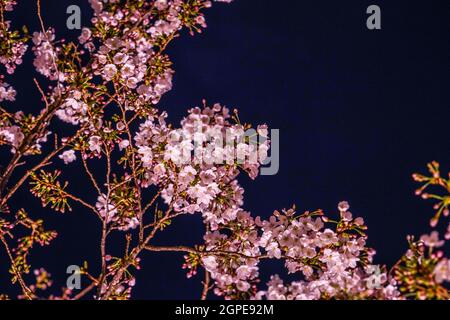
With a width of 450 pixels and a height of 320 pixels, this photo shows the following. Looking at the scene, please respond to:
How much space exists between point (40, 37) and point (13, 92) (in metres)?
0.88

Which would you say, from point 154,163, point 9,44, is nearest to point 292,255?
point 154,163

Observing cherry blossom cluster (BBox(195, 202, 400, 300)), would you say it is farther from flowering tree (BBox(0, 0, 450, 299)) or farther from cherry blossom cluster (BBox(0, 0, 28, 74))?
cherry blossom cluster (BBox(0, 0, 28, 74))

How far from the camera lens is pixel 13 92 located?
5.80 m

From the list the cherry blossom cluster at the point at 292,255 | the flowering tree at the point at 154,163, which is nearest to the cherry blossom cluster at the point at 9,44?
the flowering tree at the point at 154,163

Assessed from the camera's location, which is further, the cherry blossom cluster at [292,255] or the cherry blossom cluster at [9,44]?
the cherry blossom cluster at [9,44]

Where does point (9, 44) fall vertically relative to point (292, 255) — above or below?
above

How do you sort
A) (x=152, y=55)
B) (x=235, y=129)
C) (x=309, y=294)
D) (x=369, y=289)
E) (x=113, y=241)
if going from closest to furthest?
(x=369, y=289)
(x=309, y=294)
(x=235, y=129)
(x=152, y=55)
(x=113, y=241)

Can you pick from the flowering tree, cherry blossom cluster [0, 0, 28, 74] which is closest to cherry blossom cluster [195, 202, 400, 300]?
the flowering tree

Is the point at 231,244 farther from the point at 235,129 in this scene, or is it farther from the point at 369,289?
the point at 369,289

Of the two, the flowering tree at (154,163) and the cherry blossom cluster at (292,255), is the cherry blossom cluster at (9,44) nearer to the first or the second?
the flowering tree at (154,163)

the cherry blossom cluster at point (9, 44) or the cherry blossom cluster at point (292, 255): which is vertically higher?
the cherry blossom cluster at point (9, 44)

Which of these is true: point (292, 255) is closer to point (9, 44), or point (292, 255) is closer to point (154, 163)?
point (154, 163)
